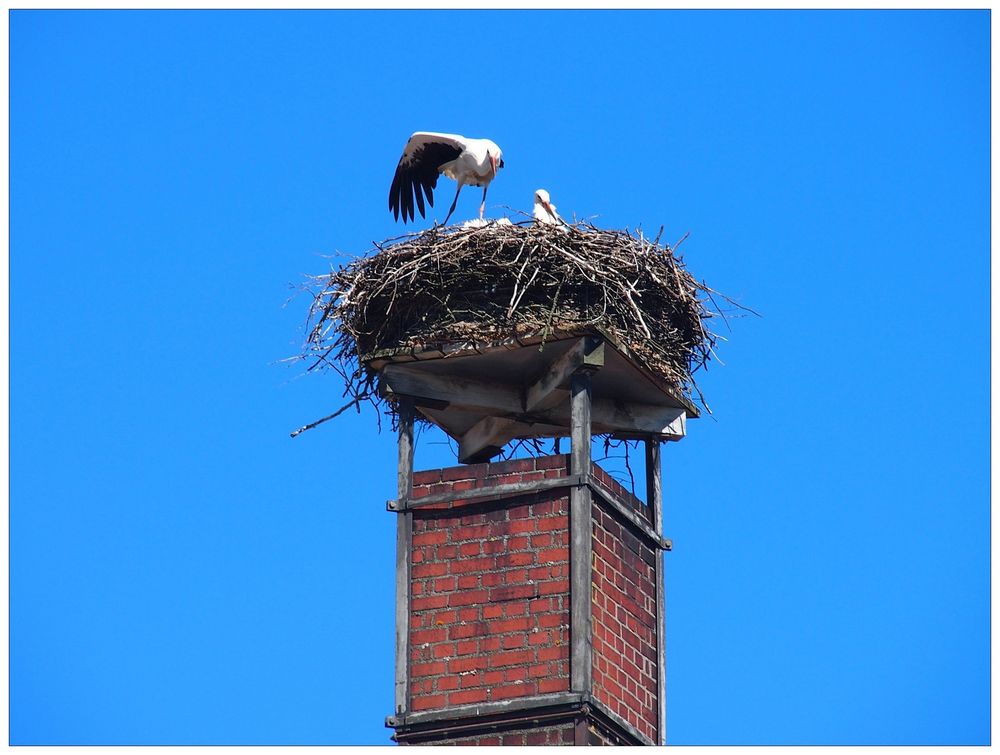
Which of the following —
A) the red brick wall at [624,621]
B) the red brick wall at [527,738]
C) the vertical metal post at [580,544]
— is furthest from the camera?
the red brick wall at [624,621]

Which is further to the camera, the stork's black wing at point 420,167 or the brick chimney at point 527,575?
the stork's black wing at point 420,167

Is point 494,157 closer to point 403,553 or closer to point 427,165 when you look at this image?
point 427,165

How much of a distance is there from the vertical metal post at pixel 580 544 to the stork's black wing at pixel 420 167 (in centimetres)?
291

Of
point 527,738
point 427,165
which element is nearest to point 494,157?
point 427,165

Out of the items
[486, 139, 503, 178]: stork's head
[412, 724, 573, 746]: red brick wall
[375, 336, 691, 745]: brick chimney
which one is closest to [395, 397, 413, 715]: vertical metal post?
[375, 336, 691, 745]: brick chimney

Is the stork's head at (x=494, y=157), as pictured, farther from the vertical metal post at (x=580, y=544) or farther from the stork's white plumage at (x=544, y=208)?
the vertical metal post at (x=580, y=544)

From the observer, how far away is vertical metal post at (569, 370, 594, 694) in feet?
46.0

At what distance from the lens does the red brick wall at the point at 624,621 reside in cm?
1439

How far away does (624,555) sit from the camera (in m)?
15.0

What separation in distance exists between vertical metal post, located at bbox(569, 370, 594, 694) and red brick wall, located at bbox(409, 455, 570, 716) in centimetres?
6

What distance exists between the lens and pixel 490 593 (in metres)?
14.6

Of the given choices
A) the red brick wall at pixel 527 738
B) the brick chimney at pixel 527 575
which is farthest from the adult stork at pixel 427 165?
the red brick wall at pixel 527 738

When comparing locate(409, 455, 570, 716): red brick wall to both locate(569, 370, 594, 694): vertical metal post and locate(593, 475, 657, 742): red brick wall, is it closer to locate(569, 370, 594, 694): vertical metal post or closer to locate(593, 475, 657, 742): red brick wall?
locate(569, 370, 594, 694): vertical metal post

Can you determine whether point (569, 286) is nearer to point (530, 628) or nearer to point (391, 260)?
point (391, 260)
